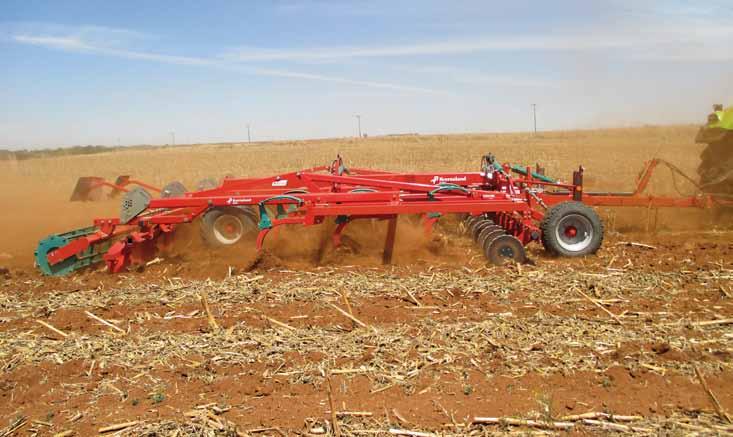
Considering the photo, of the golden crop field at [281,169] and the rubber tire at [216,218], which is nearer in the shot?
the rubber tire at [216,218]

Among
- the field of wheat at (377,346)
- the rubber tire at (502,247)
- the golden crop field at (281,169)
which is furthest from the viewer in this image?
the golden crop field at (281,169)

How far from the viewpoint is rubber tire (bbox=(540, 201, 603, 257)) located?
8.04 m

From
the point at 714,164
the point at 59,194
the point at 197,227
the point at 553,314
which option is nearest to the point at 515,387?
the point at 553,314

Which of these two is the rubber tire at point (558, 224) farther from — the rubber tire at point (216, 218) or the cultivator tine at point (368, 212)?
the rubber tire at point (216, 218)

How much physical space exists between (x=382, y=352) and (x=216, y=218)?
583 centimetres

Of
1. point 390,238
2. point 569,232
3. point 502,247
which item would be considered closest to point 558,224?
point 569,232

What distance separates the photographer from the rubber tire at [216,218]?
9820 millimetres

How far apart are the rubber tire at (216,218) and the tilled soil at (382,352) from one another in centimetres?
235

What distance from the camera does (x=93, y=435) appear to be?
3756 millimetres

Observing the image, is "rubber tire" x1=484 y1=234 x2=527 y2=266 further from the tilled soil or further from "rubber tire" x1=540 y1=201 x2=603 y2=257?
"rubber tire" x1=540 y1=201 x2=603 y2=257

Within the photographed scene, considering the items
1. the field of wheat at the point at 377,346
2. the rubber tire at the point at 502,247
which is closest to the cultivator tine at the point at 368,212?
the rubber tire at the point at 502,247

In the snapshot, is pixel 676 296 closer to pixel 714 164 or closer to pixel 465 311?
pixel 465 311

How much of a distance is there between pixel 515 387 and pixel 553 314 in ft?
5.30

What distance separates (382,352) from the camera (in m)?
4.77
